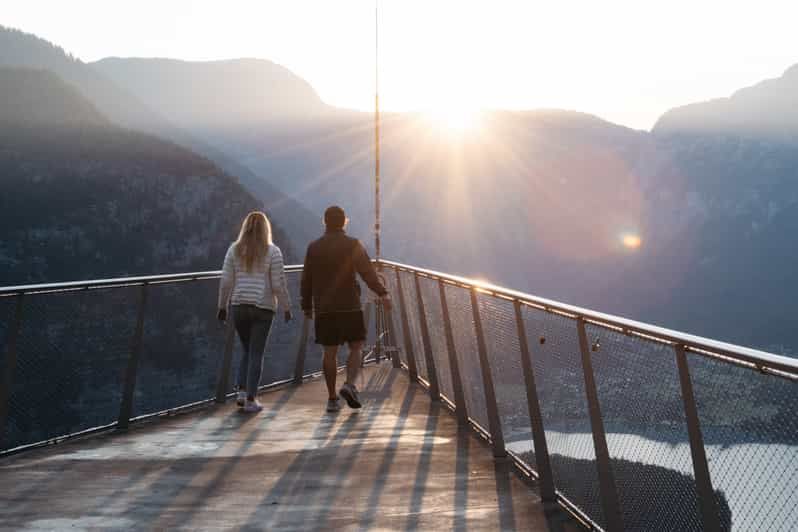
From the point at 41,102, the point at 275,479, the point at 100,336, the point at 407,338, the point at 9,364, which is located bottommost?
the point at 100,336

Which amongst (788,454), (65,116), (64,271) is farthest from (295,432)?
(65,116)

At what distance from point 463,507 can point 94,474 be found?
2.40 meters

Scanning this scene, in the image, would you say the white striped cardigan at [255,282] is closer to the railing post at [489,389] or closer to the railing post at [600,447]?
the railing post at [489,389]

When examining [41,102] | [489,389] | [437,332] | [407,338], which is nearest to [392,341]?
[407,338]

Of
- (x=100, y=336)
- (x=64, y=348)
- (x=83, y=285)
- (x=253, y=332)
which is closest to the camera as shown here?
(x=83, y=285)

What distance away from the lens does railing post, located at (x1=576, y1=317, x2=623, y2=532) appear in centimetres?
383

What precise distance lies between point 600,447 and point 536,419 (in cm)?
98

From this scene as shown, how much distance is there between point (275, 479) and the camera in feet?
17.0

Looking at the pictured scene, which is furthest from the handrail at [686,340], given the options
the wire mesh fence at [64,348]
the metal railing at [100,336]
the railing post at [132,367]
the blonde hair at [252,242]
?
the wire mesh fence at [64,348]

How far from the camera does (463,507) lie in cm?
451

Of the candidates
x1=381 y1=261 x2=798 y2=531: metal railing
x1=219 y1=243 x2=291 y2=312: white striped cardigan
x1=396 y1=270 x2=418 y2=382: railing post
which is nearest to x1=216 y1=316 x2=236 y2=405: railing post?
x1=219 y1=243 x2=291 y2=312: white striped cardigan

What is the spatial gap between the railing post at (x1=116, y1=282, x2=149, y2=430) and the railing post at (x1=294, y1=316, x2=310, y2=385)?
2.78m

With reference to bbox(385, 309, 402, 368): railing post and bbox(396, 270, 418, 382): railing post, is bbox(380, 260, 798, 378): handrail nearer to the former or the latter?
bbox(396, 270, 418, 382): railing post

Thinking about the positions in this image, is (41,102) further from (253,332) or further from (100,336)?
(253,332)
